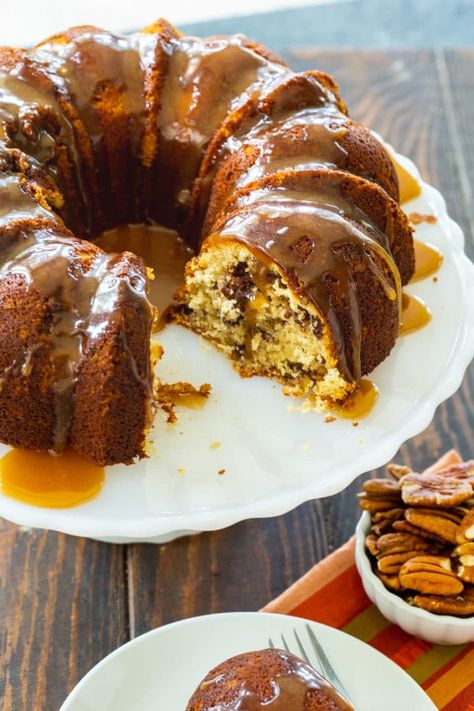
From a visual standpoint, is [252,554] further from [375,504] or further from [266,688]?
[266,688]

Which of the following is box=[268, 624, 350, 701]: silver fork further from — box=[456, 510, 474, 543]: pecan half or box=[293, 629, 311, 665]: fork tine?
box=[456, 510, 474, 543]: pecan half

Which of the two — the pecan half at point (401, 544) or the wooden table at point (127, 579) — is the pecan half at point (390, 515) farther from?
the wooden table at point (127, 579)

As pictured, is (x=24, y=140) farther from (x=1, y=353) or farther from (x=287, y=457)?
(x=287, y=457)

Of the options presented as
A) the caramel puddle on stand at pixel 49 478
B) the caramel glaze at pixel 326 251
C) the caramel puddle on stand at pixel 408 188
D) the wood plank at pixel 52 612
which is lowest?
the wood plank at pixel 52 612

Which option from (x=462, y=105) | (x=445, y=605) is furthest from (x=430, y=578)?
(x=462, y=105)

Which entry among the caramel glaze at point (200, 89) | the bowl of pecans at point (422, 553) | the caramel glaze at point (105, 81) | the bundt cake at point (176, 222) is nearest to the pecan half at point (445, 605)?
the bowl of pecans at point (422, 553)

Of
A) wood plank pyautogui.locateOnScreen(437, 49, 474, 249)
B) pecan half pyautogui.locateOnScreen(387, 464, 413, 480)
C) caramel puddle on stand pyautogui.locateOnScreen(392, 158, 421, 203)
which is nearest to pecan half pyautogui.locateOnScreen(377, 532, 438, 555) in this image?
pecan half pyautogui.locateOnScreen(387, 464, 413, 480)
